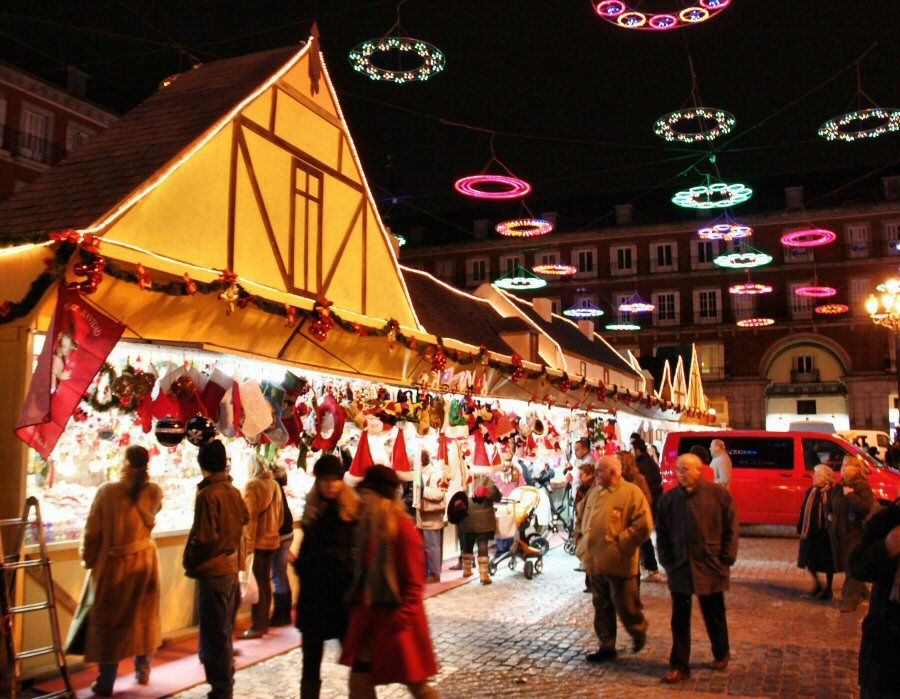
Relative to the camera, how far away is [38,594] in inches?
265

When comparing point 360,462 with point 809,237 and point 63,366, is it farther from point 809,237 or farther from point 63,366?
point 809,237

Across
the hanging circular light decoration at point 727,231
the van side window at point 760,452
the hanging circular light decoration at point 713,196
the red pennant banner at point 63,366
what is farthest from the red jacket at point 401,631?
the hanging circular light decoration at point 727,231

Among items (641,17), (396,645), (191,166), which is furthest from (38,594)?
(641,17)

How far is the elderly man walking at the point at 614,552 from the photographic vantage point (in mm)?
7281

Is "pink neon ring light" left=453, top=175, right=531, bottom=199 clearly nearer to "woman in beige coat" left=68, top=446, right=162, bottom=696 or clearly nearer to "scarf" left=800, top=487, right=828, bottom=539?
"scarf" left=800, top=487, right=828, bottom=539

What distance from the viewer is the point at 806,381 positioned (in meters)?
49.9

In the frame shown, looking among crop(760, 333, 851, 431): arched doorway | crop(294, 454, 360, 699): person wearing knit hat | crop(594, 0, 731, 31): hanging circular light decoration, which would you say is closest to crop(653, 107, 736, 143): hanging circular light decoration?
crop(594, 0, 731, 31): hanging circular light decoration

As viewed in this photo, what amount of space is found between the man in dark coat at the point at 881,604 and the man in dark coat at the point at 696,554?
262cm

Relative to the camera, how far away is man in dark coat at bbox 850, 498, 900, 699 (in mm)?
3949

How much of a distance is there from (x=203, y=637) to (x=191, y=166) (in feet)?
15.4

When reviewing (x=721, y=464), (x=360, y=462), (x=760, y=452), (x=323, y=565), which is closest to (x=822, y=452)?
(x=760, y=452)

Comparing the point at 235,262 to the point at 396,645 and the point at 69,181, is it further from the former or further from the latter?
the point at 396,645

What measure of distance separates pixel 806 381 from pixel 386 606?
49824 mm

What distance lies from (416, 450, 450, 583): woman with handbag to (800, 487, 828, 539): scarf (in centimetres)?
441
